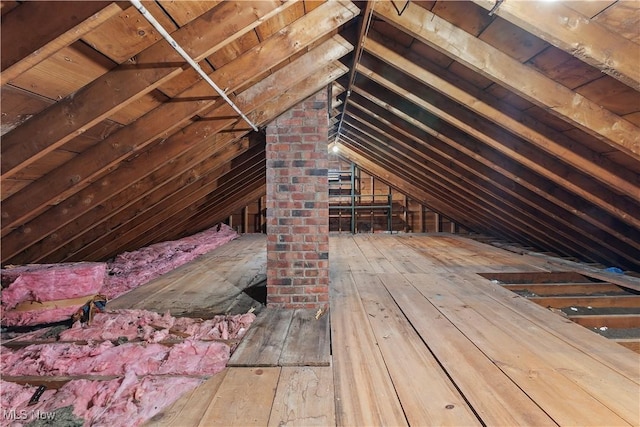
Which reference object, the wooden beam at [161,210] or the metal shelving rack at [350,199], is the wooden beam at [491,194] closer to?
the wooden beam at [161,210]

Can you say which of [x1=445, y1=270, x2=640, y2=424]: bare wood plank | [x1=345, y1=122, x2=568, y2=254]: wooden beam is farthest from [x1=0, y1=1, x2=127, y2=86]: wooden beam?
[x1=345, y1=122, x2=568, y2=254]: wooden beam

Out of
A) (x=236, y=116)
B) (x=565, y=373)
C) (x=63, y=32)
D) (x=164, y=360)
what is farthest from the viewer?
(x=236, y=116)

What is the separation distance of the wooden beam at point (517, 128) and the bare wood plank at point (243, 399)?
2.30 metres

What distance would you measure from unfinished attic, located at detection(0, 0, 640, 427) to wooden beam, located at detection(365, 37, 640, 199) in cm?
1

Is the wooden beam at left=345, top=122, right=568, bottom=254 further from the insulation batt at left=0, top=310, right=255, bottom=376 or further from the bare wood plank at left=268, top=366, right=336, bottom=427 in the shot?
the insulation batt at left=0, top=310, right=255, bottom=376

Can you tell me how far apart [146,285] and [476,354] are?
10.6ft

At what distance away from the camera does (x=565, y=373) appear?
1.56m

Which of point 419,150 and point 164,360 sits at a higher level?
point 419,150

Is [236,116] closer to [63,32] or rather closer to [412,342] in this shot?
[63,32]

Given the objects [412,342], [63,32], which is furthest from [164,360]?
[63,32]

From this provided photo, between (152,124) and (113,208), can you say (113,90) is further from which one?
(113,208)

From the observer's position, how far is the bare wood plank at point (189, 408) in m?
1.25

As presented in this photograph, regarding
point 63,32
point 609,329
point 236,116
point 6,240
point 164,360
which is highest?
point 236,116

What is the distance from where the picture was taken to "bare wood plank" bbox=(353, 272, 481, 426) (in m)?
1.26
